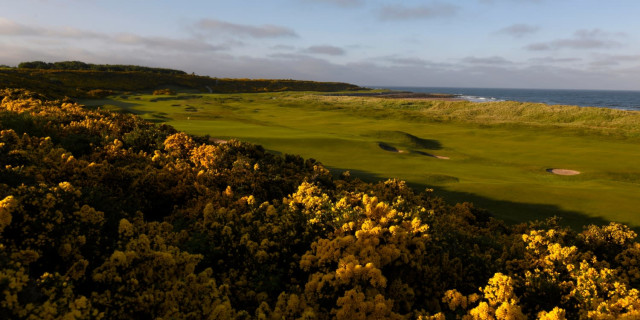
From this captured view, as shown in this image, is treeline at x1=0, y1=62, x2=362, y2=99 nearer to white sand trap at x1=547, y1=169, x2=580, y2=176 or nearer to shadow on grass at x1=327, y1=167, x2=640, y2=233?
shadow on grass at x1=327, y1=167, x2=640, y2=233

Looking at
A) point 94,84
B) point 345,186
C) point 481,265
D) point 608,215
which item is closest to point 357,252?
point 481,265

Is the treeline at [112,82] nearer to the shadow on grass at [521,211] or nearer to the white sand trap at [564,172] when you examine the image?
the shadow on grass at [521,211]

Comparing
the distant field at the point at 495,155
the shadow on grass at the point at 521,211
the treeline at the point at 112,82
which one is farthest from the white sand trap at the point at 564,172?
the treeline at the point at 112,82

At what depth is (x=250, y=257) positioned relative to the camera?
283 inches

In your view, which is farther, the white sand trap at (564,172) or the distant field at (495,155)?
the white sand trap at (564,172)

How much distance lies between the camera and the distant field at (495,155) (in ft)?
57.4

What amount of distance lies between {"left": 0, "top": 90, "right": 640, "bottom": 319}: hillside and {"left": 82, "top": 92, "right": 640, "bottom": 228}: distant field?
235 inches

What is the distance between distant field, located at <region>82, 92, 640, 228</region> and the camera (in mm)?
17500

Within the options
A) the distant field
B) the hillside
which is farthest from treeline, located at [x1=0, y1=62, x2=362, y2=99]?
the hillside

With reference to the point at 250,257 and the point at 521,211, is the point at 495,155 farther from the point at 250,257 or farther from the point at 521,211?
the point at 250,257

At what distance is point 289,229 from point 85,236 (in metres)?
3.89

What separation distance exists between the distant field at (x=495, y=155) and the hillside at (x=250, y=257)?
19.6 ft

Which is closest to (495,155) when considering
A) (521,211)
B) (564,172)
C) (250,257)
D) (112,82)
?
(564,172)

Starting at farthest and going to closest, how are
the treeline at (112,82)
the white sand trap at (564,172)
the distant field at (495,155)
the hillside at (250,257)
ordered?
the treeline at (112,82), the white sand trap at (564,172), the distant field at (495,155), the hillside at (250,257)
